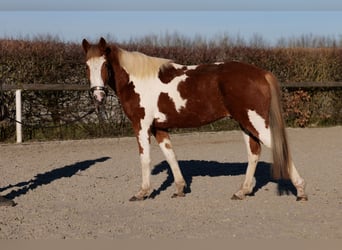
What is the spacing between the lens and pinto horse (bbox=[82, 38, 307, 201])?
8375 millimetres

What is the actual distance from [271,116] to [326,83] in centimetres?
1112

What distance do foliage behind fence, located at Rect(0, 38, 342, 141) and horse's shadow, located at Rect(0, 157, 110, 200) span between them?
242 cm

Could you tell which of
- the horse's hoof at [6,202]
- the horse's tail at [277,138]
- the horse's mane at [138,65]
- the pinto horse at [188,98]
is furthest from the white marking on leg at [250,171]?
the horse's hoof at [6,202]

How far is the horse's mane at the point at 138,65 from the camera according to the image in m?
8.84

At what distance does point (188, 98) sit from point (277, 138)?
128 centimetres

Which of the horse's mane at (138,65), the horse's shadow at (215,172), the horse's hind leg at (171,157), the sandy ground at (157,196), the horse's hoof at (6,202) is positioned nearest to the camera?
the sandy ground at (157,196)

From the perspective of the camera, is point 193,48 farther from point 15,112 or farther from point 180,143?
point 15,112

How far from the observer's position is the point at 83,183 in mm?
10164

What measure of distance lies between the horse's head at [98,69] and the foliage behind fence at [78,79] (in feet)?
17.5

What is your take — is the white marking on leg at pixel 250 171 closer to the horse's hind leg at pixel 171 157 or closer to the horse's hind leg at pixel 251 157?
the horse's hind leg at pixel 251 157

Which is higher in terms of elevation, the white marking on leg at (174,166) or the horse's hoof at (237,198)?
the white marking on leg at (174,166)

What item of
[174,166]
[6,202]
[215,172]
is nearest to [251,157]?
[174,166]

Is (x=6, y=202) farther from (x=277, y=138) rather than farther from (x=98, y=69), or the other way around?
(x=277, y=138)

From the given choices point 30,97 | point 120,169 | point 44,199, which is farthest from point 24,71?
point 44,199
